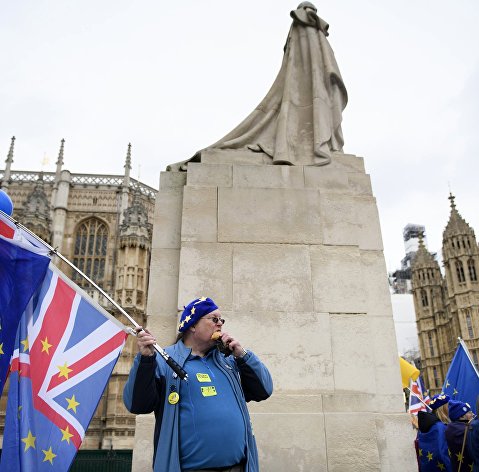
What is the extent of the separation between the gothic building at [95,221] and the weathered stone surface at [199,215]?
104 ft

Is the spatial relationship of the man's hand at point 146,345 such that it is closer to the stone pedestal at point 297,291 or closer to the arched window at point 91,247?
the stone pedestal at point 297,291

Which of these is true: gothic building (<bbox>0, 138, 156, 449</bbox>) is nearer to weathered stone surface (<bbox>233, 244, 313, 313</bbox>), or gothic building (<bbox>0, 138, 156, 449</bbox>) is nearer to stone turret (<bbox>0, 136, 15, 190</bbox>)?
stone turret (<bbox>0, 136, 15, 190</bbox>)

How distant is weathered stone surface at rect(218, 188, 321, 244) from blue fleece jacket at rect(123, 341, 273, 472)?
1.74 m

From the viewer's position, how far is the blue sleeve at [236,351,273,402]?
99.3 inches

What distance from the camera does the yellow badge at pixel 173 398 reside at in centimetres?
232

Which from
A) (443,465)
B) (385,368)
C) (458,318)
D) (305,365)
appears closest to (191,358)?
(305,365)

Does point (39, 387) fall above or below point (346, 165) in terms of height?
below

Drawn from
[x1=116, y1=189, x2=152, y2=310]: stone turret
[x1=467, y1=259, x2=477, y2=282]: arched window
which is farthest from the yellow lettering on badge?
[x1=467, y1=259, x2=477, y2=282]: arched window

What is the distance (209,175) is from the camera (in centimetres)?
459

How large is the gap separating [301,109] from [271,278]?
2111mm

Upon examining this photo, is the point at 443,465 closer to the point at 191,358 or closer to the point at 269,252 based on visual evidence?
the point at 269,252

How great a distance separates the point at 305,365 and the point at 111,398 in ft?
105

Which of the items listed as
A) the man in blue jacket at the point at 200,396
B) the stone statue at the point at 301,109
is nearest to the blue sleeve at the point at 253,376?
the man in blue jacket at the point at 200,396

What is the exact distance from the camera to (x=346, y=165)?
4891 mm
